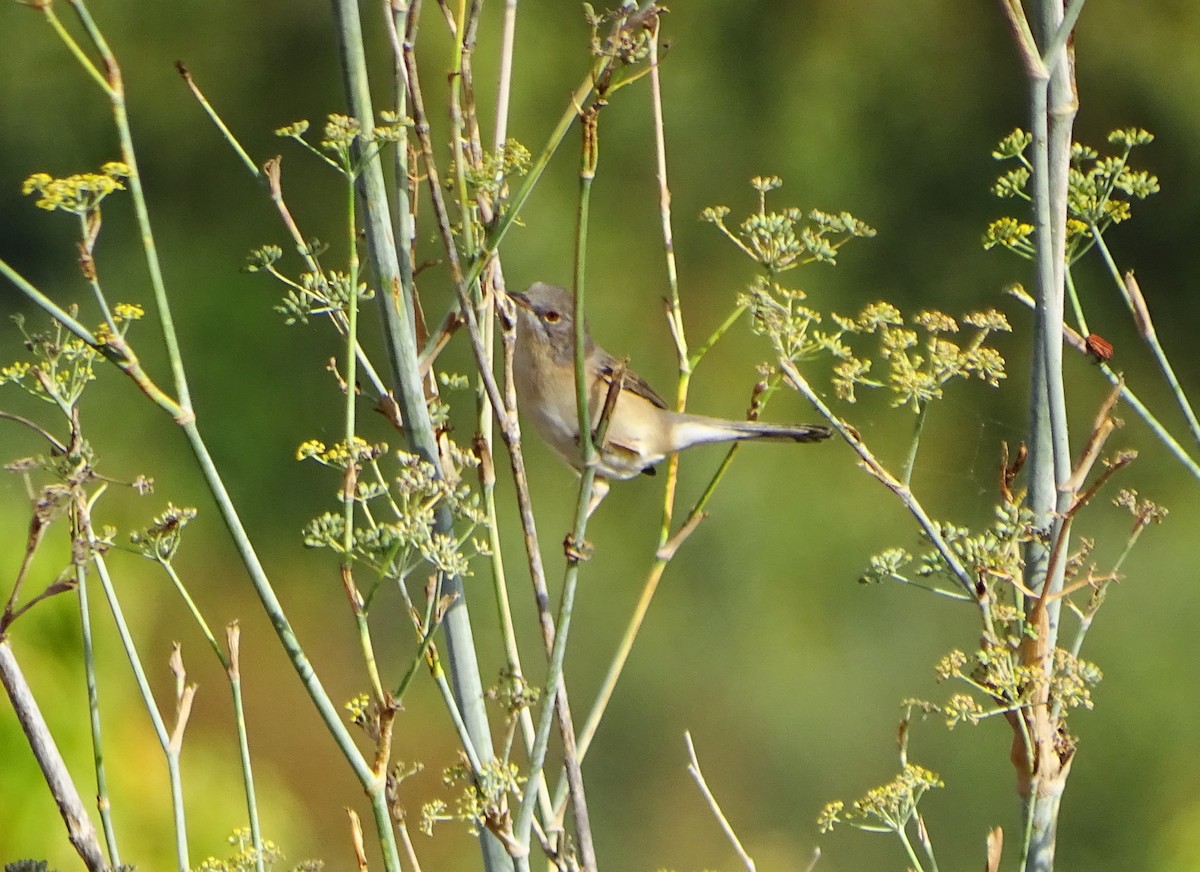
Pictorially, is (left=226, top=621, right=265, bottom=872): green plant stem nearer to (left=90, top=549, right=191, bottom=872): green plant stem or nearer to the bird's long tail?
(left=90, top=549, right=191, bottom=872): green plant stem

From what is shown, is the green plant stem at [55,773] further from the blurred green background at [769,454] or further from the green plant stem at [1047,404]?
the blurred green background at [769,454]

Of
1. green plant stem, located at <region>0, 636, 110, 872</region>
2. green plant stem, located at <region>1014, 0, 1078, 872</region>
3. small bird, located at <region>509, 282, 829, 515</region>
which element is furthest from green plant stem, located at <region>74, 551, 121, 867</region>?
small bird, located at <region>509, 282, 829, 515</region>

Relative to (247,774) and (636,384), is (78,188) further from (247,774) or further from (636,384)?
(636,384)

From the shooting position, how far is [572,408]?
221 cm

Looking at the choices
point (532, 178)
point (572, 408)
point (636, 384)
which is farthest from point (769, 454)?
point (532, 178)

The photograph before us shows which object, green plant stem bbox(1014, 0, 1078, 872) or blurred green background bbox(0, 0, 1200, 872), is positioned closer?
green plant stem bbox(1014, 0, 1078, 872)

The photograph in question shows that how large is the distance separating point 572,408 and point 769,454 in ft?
12.0

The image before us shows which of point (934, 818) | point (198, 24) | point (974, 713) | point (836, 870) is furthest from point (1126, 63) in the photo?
point (974, 713)

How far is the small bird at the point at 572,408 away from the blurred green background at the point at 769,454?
8.06 feet

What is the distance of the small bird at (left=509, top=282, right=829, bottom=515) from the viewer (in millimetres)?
2184

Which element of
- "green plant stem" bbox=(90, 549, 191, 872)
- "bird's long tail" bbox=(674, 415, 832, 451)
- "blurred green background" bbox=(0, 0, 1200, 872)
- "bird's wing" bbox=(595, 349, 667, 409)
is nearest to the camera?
"green plant stem" bbox=(90, 549, 191, 872)

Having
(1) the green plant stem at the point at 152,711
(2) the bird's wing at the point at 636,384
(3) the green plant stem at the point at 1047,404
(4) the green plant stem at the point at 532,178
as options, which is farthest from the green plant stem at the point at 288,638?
(2) the bird's wing at the point at 636,384

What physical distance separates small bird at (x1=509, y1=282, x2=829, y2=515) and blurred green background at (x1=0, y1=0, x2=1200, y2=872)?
2456mm

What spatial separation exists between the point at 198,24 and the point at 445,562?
6.28 m
